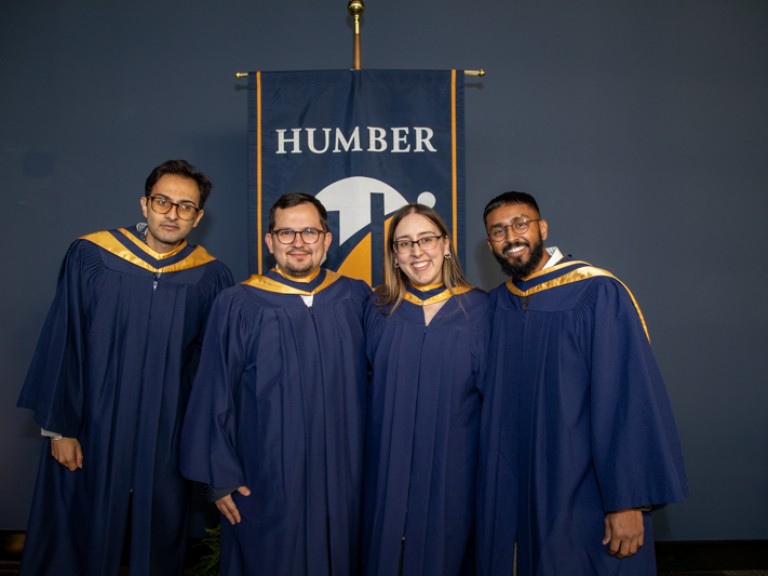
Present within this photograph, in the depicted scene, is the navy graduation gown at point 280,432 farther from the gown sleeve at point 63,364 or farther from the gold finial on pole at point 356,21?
the gold finial on pole at point 356,21

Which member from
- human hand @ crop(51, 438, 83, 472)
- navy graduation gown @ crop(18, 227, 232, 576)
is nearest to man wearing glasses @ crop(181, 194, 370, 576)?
navy graduation gown @ crop(18, 227, 232, 576)

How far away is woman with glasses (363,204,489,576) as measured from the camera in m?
1.68

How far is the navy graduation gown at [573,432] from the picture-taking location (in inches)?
59.0

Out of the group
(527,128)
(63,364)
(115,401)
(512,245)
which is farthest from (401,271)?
(527,128)

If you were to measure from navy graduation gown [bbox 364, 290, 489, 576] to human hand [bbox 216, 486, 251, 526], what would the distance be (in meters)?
0.49

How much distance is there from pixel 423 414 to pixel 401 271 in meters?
0.62

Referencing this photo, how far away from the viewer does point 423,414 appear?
173 cm

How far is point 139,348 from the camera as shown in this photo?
6.14 ft

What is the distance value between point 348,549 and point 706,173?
3014 mm

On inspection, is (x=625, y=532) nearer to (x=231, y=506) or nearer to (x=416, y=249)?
(x=416, y=249)

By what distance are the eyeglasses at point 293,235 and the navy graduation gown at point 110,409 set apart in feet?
1.65

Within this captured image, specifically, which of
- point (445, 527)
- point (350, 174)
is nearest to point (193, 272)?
point (350, 174)

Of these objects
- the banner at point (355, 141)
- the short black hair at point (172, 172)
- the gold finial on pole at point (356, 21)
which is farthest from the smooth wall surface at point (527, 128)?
the short black hair at point (172, 172)

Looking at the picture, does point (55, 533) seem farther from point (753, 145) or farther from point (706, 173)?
point (753, 145)
